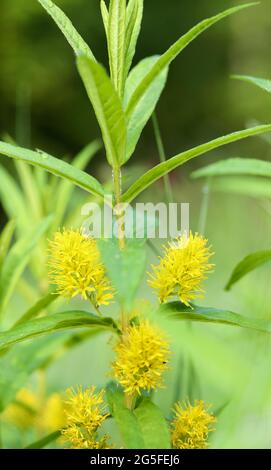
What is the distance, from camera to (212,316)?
635mm

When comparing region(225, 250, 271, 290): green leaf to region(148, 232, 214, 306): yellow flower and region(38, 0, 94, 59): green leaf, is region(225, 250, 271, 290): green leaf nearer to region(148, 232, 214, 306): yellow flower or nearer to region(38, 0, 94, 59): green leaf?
region(148, 232, 214, 306): yellow flower

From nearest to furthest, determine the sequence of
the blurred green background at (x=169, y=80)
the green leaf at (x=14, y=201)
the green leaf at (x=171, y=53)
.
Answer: the green leaf at (x=171, y=53) < the green leaf at (x=14, y=201) < the blurred green background at (x=169, y=80)

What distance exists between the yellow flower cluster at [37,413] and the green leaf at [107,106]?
544mm

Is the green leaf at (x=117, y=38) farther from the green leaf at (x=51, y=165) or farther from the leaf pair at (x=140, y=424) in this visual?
the leaf pair at (x=140, y=424)

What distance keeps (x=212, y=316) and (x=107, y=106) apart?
0.65 feet

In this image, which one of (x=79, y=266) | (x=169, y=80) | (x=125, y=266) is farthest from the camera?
(x=169, y=80)

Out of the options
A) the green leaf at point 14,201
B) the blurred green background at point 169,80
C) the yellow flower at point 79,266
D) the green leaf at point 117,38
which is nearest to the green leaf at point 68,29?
the green leaf at point 117,38

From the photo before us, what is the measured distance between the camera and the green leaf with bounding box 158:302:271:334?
62 cm

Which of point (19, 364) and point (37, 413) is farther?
point (37, 413)

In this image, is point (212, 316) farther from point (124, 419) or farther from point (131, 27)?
point (131, 27)

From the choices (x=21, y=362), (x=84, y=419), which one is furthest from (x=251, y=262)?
(x=21, y=362)

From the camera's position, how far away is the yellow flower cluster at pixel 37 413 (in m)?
1.08
